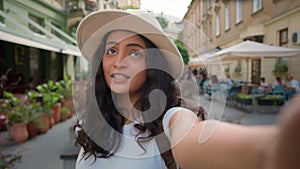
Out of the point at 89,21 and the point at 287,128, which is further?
the point at 89,21

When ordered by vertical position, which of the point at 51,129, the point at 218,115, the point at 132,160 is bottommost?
the point at 51,129

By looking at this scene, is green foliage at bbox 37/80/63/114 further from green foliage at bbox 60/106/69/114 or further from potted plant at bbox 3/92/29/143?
potted plant at bbox 3/92/29/143

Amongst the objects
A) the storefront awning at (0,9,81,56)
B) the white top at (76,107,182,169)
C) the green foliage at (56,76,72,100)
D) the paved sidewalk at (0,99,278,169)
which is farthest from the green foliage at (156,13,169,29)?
the green foliage at (56,76,72,100)

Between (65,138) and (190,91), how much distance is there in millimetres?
2587

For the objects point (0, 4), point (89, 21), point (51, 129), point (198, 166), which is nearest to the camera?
point (198, 166)

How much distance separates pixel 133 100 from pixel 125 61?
121 mm

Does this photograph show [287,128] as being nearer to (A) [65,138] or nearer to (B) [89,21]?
(B) [89,21]

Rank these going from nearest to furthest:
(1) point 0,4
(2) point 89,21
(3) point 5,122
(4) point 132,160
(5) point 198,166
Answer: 1. (5) point 198,166
2. (4) point 132,160
3. (2) point 89,21
4. (3) point 5,122
5. (1) point 0,4

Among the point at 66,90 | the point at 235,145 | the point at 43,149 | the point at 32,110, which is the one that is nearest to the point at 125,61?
the point at 235,145

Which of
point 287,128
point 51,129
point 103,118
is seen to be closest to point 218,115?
point 287,128

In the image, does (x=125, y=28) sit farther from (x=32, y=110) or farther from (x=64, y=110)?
(x=64, y=110)

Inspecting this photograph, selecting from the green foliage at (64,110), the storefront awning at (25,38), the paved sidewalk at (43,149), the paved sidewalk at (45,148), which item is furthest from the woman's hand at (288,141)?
the green foliage at (64,110)

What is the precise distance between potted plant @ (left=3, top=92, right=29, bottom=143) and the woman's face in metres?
2.49

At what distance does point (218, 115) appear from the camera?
0.34 metres
